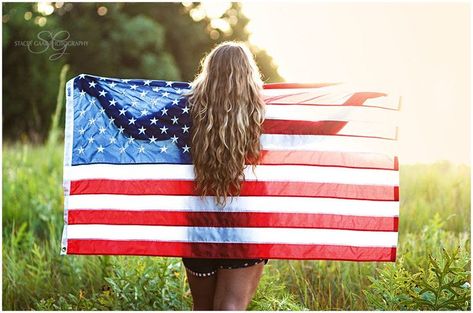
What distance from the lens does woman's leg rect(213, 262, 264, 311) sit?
12.2 feet

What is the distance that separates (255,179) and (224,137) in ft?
1.50

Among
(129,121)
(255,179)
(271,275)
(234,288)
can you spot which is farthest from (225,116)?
(271,275)

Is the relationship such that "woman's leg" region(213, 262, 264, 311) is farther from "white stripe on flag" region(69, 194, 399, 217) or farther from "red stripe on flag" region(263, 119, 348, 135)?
"red stripe on flag" region(263, 119, 348, 135)

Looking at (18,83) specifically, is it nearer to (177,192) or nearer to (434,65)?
(434,65)

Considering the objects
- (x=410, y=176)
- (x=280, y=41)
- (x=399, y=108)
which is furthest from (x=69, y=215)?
(x=280, y=41)

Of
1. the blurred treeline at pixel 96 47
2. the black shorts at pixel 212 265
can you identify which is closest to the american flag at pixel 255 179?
the black shorts at pixel 212 265

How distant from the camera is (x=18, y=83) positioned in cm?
1805

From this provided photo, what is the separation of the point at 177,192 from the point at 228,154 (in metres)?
0.51

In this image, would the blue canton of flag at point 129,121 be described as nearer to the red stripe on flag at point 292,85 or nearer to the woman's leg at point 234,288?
the red stripe on flag at point 292,85

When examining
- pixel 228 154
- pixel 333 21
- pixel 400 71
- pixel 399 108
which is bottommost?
pixel 228 154

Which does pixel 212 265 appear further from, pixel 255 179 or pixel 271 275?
pixel 271 275

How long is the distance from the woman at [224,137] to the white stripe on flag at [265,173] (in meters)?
0.20

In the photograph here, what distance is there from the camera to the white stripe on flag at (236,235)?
13.4 feet

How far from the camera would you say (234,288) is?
12.2ft
